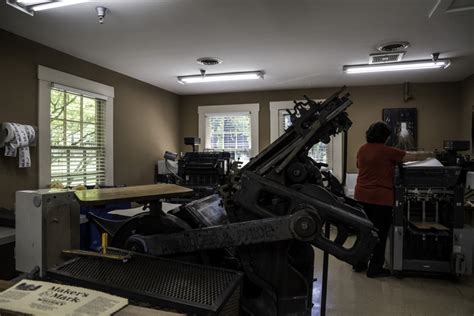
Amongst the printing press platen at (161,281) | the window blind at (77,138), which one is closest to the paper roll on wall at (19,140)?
the window blind at (77,138)

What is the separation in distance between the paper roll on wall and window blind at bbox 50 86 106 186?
44 cm

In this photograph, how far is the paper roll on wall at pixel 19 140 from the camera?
301 centimetres

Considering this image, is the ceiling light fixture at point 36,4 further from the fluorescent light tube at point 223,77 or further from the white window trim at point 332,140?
the white window trim at point 332,140

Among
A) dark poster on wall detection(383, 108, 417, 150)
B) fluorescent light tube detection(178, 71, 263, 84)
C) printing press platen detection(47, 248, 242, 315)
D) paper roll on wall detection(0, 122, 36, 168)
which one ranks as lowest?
printing press platen detection(47, 248, 242, 315)

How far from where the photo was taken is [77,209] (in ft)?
4.99

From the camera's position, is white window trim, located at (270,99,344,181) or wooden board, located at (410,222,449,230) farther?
white window trim, located at (270,99,344,181)

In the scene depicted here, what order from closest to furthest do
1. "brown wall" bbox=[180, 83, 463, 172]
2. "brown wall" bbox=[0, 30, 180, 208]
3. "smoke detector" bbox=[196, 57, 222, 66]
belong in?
"brown wall" bbox=[0, 30, 180, 208]
"smoke detector" bbox=[196, 57, 222, 66]
"brown wall" bbox=[180, 83, 463, 172]

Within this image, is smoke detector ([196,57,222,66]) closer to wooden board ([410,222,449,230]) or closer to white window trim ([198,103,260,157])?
white window trim ([198,103,260,157])

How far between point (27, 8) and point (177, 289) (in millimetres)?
2651

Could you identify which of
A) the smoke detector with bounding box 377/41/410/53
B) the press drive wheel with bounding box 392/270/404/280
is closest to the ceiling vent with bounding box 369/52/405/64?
the smoke detector with bounding box 377/41/410/53

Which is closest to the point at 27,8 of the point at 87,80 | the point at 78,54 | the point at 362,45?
the point at 78,54

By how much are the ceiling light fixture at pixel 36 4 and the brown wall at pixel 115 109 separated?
0.78 metres

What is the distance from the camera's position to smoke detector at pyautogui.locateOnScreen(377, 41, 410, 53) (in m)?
3.48

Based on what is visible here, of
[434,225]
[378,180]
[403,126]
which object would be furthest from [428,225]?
[403,126]
